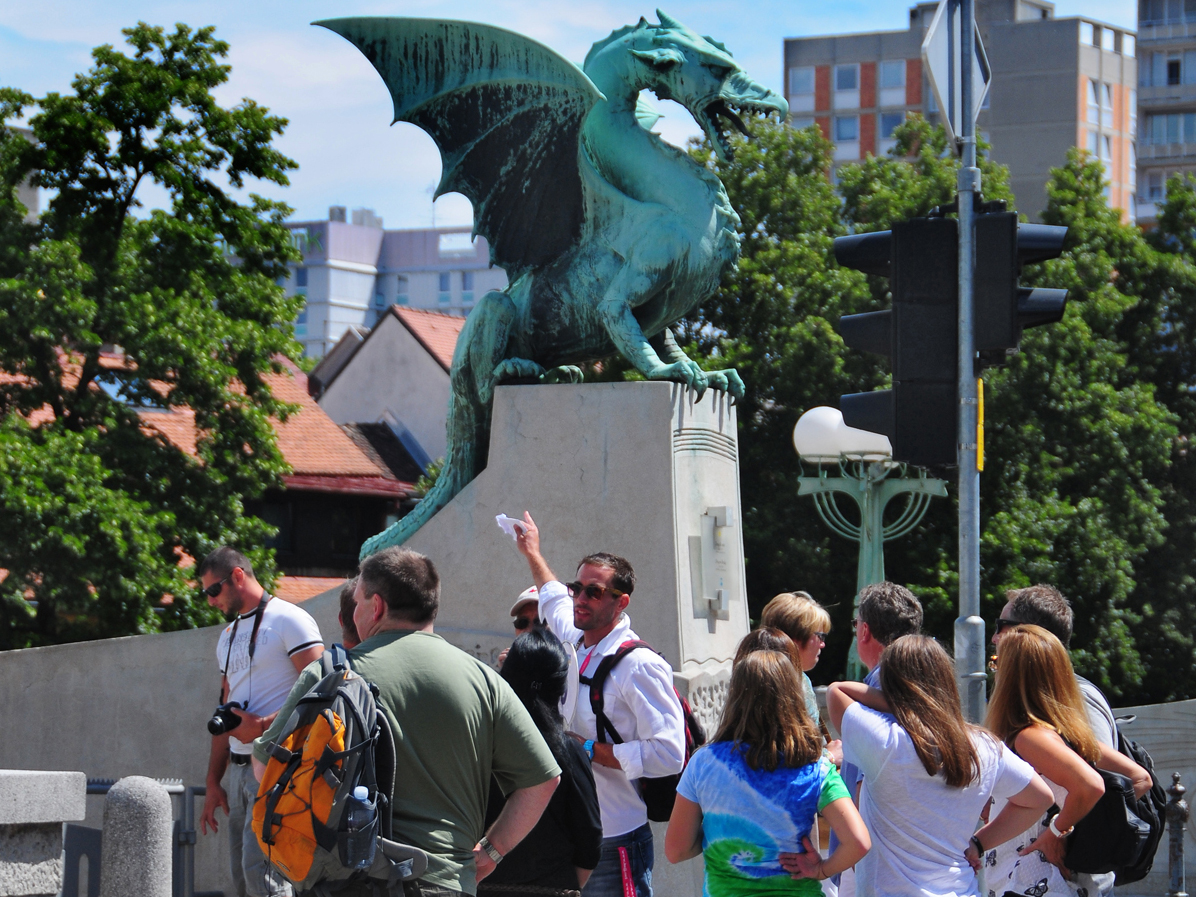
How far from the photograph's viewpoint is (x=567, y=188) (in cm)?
891

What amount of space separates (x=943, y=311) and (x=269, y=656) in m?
2.98

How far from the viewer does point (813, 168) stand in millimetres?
26219

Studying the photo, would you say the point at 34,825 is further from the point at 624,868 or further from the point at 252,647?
the point at 624,868

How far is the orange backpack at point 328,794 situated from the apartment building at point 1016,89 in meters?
51.2

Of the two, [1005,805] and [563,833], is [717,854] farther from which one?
[1005,805]

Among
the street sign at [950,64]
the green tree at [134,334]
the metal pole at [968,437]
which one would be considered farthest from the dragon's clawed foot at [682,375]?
the green tree at [134,334]

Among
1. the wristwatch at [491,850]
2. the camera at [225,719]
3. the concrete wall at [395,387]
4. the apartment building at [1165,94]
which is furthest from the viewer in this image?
the apartment building at [1165,94]

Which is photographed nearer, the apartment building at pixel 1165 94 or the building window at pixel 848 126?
the building window at pixel 848 126

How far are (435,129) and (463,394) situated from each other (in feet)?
5.37

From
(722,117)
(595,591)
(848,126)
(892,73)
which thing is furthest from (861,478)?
(848,126)

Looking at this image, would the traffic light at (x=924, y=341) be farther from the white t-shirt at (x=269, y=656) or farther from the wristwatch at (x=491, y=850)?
the white t-shirt at (x=269, y=656)

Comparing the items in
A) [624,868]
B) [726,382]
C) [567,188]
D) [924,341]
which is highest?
[567,188]

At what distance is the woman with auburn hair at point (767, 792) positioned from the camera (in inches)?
150

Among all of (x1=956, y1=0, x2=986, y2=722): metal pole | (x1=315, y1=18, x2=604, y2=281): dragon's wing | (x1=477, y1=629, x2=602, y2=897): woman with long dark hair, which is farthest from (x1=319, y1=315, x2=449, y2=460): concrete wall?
Result: (x1=477, y1=629, x2=602, y2=897): woman with long dark hair
